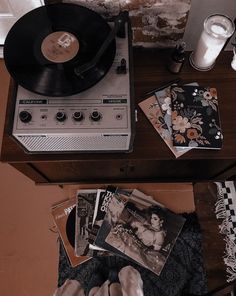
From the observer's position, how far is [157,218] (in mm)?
1238

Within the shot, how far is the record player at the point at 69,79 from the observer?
805 mm

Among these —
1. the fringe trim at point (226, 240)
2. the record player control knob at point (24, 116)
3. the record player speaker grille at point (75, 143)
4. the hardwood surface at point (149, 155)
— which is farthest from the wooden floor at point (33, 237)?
the record player control knob at point (24, 116)

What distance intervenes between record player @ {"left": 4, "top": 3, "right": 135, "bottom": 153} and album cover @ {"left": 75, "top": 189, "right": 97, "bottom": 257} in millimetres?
445

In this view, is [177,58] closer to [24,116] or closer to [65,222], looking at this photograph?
[24,116]

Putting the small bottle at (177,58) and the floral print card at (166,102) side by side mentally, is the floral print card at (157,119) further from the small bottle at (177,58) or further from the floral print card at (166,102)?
the small bottle at (177,58)

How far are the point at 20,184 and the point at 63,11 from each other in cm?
78

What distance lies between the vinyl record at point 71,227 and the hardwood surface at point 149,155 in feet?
0.49

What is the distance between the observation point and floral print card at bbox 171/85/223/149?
0.95m

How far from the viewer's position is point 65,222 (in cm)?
127

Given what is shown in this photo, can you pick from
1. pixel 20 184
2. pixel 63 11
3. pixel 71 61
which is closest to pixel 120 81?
pixel 71 61

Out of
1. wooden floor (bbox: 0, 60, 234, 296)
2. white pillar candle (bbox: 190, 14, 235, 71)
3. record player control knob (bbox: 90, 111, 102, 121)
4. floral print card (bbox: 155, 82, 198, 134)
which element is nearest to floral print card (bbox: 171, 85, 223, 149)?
floral print card (bbox: 155, 82, 198, 134)

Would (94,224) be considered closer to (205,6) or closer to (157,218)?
(157,218)

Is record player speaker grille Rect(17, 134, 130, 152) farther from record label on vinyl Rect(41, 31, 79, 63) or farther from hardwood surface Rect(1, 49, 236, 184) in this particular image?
record label on vinyl Rect(41, 31, 79, 63)

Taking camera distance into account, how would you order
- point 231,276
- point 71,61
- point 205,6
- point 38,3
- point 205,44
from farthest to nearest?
point 231,276, point 38,3, point 205,6, point 205,44, point 71,61
